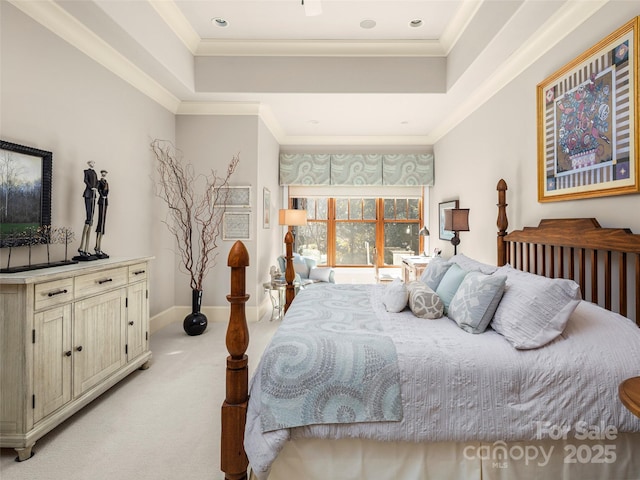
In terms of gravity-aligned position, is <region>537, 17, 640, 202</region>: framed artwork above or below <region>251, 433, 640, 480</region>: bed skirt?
above

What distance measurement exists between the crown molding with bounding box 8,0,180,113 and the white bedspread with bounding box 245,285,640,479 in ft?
9.50

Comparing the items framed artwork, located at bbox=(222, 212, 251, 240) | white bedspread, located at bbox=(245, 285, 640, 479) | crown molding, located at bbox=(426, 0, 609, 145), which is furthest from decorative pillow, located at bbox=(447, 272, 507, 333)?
framed artwork, located at bbox=(222, 212, 251, 240)

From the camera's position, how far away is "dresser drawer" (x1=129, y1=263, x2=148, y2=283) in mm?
2766

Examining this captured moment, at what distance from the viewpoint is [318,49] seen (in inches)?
147

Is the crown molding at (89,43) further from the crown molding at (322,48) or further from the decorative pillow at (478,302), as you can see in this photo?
the decorative pillow at (478,302)

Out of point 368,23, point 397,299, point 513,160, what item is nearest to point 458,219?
point 513,160

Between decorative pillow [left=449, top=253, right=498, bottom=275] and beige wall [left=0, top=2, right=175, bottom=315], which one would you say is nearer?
beige wall [left=0, top=2, right=175, bottom=315]

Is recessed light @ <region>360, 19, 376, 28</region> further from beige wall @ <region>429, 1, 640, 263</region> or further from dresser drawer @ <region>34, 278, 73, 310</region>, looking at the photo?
dresser drawer @ <region>34, 278, 73, 310</region>

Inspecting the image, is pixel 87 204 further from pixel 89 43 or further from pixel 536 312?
pixel 536 312

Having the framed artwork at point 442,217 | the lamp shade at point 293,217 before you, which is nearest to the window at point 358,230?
the framed artwork at point 442,217

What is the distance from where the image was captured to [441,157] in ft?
17.6

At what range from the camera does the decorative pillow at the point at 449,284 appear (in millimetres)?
2287

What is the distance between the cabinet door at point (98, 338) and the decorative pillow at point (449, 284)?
2397 millimetres

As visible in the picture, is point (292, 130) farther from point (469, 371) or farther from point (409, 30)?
point (469, 371)
